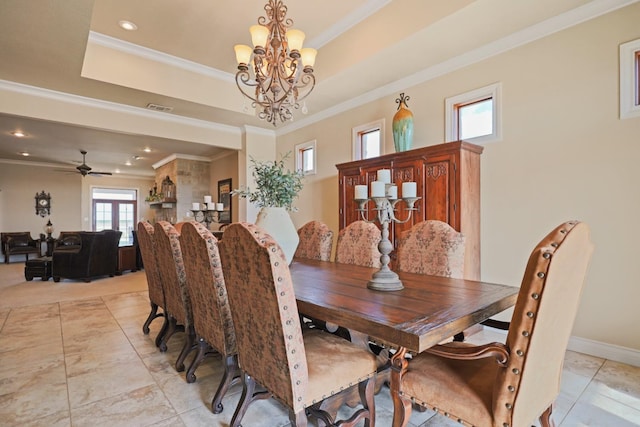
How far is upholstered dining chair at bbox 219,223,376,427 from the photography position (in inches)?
48.9

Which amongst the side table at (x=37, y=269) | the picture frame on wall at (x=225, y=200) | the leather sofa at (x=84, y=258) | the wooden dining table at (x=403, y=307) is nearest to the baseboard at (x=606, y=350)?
the wooden dining table at (x=403, y=307)

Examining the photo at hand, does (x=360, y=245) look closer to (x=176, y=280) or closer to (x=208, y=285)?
(x=208, y=285)

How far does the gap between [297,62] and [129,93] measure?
280 centimetres

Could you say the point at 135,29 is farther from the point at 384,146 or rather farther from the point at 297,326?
the point at 297,326

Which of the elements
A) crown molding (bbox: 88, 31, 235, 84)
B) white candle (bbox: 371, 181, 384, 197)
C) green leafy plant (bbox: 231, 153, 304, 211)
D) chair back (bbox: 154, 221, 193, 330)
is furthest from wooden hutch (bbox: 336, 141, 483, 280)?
crown molding (bbox: 88, 31, 235, 84)

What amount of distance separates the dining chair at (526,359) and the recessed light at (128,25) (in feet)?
14.4

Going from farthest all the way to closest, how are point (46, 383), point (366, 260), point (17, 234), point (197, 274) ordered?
point (17, 234) < point (366, 260) < point (46, 383) < point (197, 274)

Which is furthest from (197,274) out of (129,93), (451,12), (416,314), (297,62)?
(129,93)

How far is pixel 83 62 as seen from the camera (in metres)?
3.61

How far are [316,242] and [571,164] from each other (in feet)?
7.84

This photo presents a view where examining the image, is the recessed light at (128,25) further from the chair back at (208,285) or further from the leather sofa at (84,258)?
the leather sofa at (84,258)

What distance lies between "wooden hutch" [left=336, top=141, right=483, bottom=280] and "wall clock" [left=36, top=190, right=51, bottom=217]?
1079cm

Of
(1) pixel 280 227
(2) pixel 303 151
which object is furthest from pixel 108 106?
(1) pixel 280 227

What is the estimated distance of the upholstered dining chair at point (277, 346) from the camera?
4.08ft
